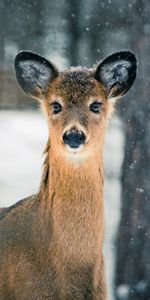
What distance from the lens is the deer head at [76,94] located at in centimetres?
503

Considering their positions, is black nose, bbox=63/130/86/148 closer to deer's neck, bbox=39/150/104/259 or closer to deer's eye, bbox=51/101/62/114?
deer's neck, bbox=39/150/104/259

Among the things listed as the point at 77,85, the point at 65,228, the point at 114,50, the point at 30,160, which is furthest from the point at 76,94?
the point at 114,50

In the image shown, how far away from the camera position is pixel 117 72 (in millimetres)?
5484

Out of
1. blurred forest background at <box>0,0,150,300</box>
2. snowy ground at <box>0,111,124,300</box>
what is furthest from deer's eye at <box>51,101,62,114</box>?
snowy ground at <box>0,111,124,300</box>

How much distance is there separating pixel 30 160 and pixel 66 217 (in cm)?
857

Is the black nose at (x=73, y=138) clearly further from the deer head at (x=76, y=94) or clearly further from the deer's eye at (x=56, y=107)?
the deer's eye at (x=56, y=107)

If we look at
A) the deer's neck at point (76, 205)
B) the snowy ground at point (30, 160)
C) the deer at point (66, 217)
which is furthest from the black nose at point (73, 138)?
the snowy ground at point (30, 160)

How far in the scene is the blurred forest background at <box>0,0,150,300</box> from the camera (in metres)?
8.34

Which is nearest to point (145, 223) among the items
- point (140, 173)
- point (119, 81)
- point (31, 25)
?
point (140, 173)

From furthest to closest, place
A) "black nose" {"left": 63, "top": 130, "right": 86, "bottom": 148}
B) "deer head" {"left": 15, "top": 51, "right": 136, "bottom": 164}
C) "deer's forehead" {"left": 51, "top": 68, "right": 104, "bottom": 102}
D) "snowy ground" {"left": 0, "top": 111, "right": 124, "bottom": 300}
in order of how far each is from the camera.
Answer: "snowy ground" {"left": 0, "top": 111, "right": 124, "bottom": 300}
"deer's forehead" {"left": 51, "top": 68, "right": 104, "bottom": 102}
"deer head" {"left": 15, "top": 51, "right": 136, "bottom": 164}
"black nose" {"left": 63, "top": 130, "right": 86, "bottom": 148}

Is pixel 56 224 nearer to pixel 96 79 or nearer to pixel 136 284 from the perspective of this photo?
pixel 96 79

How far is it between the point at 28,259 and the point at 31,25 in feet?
44.7

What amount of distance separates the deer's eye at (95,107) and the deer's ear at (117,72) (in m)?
0.17

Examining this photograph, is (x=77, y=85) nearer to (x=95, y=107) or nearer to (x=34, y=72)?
Answer: (x=95, y=107)
